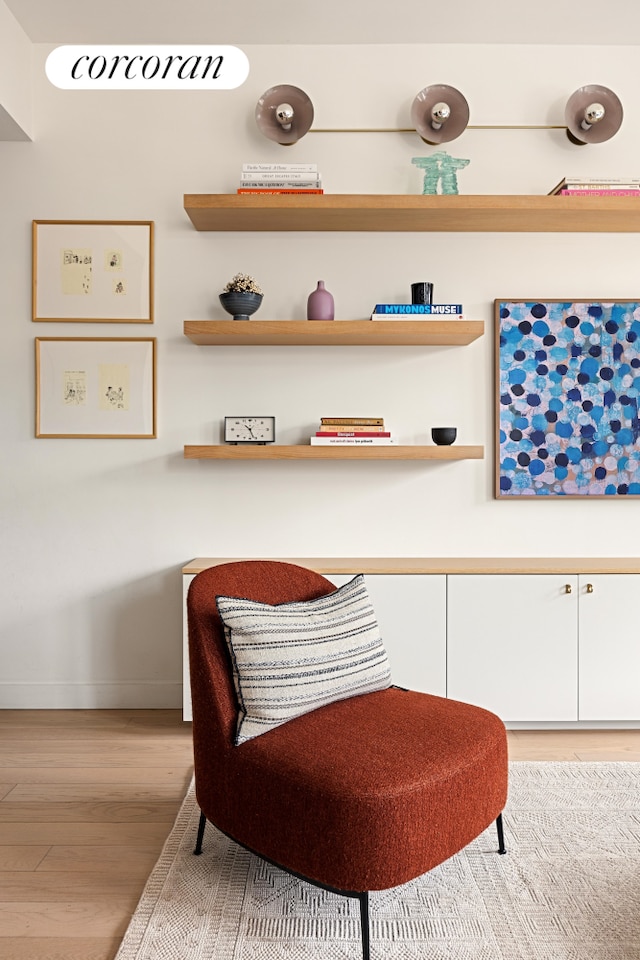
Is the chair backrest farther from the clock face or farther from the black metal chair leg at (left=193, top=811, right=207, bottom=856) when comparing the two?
the clock face

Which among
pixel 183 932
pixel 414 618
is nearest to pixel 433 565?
pixel 414 618

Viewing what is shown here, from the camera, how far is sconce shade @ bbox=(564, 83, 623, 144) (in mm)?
3150

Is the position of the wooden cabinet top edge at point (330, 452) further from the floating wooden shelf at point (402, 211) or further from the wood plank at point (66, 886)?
the wood plank at point (66, 886)

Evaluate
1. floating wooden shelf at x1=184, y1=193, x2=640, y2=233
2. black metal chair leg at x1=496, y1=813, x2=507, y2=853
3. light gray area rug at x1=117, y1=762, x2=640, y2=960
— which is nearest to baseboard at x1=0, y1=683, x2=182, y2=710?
light gray area rug at x1=117, y1=762, x2=640, y2=960

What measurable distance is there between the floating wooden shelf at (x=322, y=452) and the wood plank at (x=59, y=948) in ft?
5.86

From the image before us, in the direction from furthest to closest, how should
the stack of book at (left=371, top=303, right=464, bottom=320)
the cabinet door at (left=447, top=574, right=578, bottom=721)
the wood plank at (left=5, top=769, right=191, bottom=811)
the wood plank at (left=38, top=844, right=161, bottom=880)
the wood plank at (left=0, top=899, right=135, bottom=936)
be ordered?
the stack of book at (left=371, top=303, right=464, bottom=320) → the cabinet door at (left=447, top=574, right=578, bottom=721) → the wood plank at (left=5, top=769, right=191, bottom=811) → the wood plank at (left=38, top=844, right=161, bottom=880) → the wood plank at (left=0, top=899, right=135, bottom=936)

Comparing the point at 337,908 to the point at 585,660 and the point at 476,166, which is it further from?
the point at 476,166

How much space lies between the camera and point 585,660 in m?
2.96

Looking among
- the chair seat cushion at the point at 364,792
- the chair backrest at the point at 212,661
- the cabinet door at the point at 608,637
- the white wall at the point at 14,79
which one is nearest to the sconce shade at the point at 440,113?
the white wall at the point at 14,79

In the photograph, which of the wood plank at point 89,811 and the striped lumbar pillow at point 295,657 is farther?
the wood plank at point 89,811

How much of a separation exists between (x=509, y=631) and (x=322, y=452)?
1.03 m

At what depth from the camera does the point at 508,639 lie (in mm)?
2947

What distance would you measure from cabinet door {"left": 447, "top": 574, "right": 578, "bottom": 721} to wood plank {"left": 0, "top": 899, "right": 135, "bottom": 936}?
1536 mm

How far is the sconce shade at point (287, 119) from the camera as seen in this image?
314 centimetres
